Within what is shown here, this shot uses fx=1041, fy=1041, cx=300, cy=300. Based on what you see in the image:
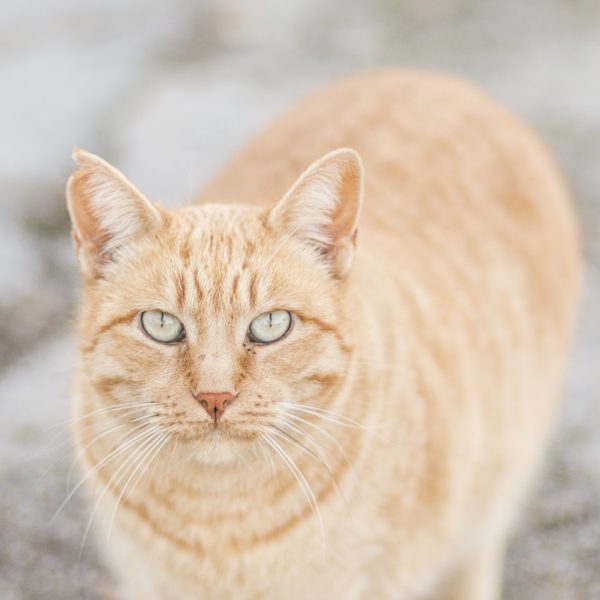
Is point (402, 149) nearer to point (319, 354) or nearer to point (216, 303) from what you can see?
point (319, 354)

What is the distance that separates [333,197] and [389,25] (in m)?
5.00

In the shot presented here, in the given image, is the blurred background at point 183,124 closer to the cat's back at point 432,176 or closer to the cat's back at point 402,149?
the cat's back at point 432,176

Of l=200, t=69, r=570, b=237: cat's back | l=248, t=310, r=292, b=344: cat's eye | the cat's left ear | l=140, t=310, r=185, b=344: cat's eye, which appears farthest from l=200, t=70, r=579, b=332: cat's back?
l=140, t=310, r=185, b=344: cat's eye

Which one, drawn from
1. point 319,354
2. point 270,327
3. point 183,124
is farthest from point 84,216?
point 183,124

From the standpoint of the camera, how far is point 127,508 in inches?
100

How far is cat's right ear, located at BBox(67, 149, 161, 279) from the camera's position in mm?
2248

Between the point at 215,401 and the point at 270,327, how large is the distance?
0.68ft

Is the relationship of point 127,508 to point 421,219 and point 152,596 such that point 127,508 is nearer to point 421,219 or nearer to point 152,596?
point 152,596

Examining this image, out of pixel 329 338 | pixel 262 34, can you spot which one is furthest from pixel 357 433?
pixel 262 34

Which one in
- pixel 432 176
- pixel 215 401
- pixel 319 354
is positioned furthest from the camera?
pixel 432 176

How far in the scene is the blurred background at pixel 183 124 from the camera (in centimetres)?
370

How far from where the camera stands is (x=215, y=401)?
215 centimetres

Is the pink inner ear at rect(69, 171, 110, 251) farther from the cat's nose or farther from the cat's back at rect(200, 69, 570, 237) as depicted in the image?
the cat's back at rect(200, 69, 570, 237)

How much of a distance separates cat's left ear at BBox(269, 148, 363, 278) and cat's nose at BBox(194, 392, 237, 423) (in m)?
0.41
